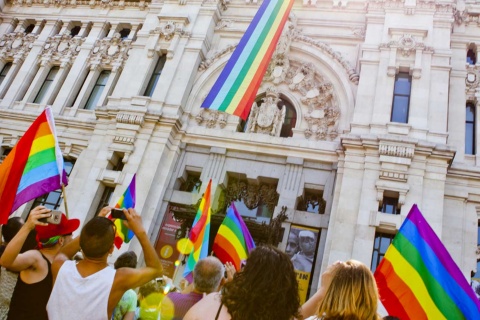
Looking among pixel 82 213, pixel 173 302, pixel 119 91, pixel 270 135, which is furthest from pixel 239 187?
pixel 173 302

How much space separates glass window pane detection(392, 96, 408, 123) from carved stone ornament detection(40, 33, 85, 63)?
16132 millimetres

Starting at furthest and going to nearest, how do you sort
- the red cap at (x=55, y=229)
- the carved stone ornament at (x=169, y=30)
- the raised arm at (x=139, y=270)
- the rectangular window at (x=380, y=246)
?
the carved stone ornament at (x=169, y=30) → the rectangular window at (x=380, y=246) → the red cap at (x=55, y=229) → the raised arm at (x=139, y=270)

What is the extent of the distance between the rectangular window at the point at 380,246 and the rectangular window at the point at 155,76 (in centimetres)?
1131

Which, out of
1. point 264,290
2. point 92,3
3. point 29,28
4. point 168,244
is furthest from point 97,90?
point 264,290

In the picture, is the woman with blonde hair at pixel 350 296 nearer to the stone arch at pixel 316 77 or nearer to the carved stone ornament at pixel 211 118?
the stone arch at pixel 316 77

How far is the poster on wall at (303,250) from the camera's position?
45.5 feet

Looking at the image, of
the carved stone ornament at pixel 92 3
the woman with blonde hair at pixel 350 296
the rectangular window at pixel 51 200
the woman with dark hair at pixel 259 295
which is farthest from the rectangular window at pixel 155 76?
the woman with blonde hair at pixel 350 296

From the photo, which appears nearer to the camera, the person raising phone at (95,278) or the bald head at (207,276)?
the person raising phone at (95,278)

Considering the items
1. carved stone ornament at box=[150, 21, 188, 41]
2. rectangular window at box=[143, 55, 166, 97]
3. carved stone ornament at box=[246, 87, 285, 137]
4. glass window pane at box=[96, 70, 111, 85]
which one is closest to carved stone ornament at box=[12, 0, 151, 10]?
carved stone ornament at box=[150, 21, 188, 41]

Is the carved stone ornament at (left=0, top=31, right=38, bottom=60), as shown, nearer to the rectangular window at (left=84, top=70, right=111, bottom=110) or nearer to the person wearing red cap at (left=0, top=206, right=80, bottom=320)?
the rectangular window at (left=84, top=70, right=111, bottom=110)

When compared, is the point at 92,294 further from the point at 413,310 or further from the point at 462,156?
the point at 462,156

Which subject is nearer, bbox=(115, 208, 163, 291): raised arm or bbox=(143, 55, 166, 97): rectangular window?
bbox=(115, 208, 163, 291): raised arm

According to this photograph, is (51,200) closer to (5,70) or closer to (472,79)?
(5,70)

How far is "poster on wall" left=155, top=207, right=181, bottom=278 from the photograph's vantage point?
49.6 feet
